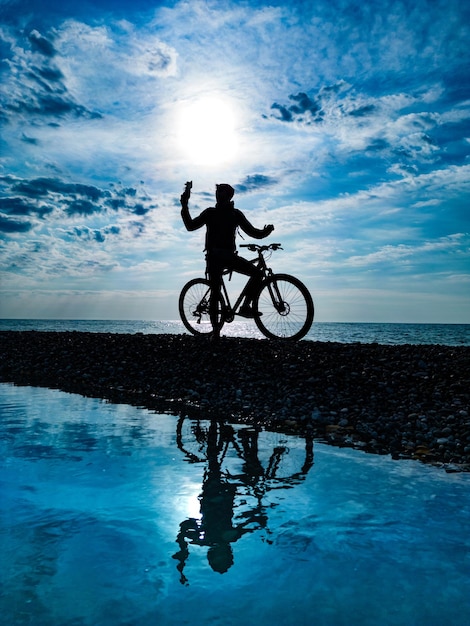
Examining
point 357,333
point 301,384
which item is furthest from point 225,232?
point 357,333

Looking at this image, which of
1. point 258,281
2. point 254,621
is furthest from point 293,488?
point 258,281

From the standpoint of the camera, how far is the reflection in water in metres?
3.49

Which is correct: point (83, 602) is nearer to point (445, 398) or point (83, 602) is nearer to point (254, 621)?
point (254, 621)

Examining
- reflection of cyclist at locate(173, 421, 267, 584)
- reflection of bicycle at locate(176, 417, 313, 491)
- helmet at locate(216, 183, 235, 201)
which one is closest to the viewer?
reflection of cyclist at locate(173, 421, 267, 584)

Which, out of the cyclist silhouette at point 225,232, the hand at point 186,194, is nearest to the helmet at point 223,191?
the cyclist silhouette at point 225,232

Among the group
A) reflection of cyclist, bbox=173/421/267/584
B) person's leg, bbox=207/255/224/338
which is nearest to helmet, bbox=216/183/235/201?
person's leg, bbox=207/255/224/338

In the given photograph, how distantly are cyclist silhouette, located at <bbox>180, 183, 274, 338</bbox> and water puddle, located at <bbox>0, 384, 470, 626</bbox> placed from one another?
6.03 metres

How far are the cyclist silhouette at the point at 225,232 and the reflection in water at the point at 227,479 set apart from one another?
186 inches

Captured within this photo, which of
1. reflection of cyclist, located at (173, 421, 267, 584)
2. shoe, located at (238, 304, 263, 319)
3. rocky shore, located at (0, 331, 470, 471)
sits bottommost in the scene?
reflection of cyclist, located at (173, 421, 267, 584)

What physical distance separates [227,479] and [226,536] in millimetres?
1287

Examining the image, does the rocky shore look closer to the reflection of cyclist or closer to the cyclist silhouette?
the cyclist silhouette

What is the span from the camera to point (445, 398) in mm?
7801

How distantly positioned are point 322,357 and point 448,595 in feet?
24.0

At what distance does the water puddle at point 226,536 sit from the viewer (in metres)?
2.73
